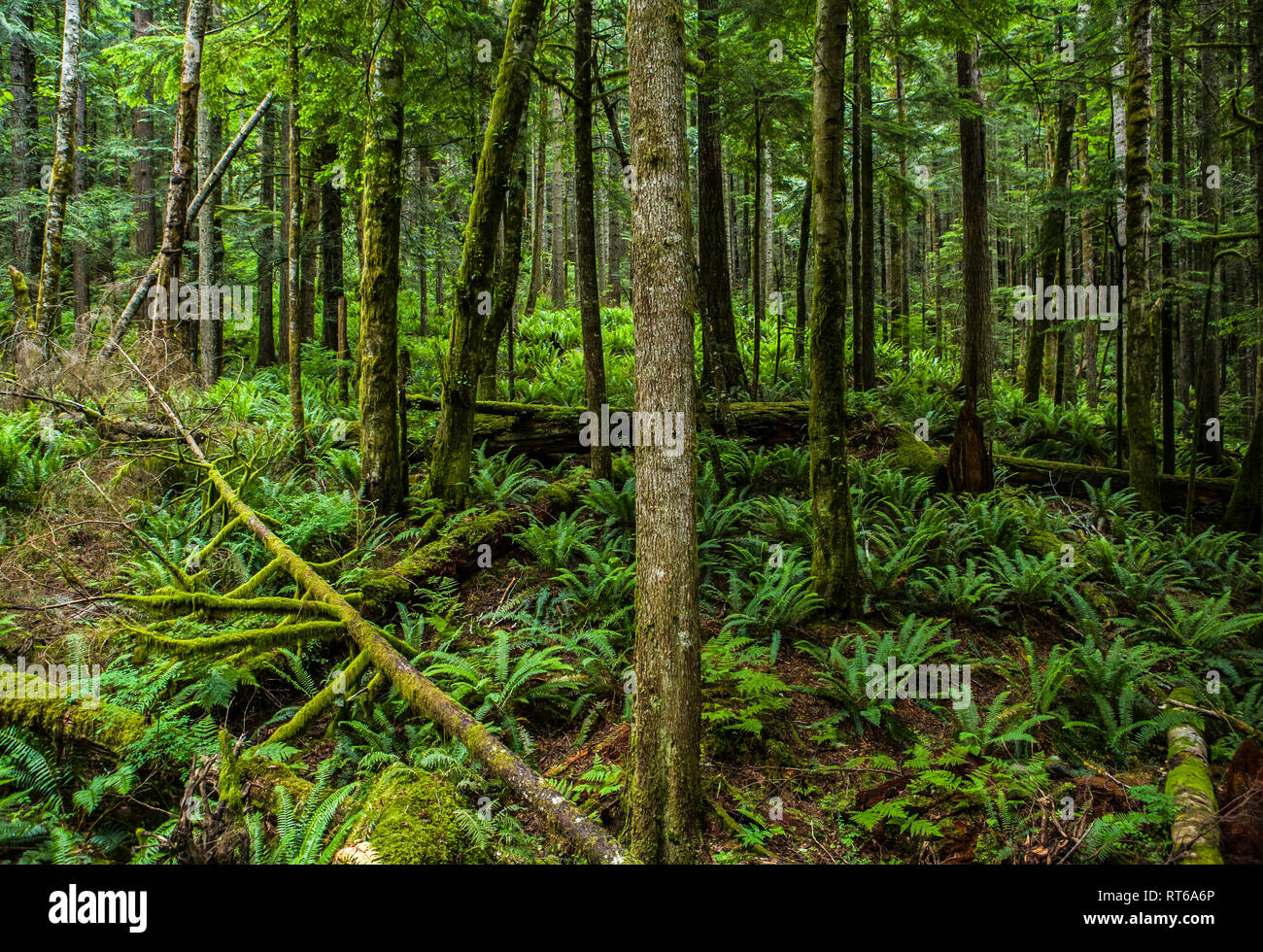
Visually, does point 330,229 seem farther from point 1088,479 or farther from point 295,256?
point 1088,479

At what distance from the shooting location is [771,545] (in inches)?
269

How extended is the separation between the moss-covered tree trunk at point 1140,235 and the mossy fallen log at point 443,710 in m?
8.95

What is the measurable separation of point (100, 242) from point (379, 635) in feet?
65.6

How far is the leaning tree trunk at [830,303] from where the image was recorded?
17.7 ft

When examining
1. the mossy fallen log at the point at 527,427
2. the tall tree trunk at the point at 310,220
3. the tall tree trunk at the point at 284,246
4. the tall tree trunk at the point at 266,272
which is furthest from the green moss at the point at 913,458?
the tall tree trunk at the point at 266,272

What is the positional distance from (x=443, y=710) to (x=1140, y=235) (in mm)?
10030

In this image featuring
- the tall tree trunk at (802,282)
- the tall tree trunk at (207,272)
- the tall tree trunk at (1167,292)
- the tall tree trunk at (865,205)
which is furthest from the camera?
the tall tree trunk at (207,272)

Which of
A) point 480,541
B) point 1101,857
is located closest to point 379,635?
point 480,541

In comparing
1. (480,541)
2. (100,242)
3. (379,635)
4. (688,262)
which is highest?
(100,242)

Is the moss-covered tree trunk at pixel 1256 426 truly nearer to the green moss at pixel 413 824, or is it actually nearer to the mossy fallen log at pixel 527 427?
the mossy fallen log at pixel 527 427

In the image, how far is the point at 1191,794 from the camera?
358cm

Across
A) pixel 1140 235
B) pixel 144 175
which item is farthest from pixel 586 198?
pixel 144 175

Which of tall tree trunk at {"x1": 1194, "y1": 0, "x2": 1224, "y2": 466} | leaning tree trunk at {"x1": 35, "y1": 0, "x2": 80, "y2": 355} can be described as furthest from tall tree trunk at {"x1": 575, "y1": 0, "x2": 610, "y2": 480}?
leaning tree trunk at {"x1": 35, "y1": 0, "x2": 80, "y2": 355}
